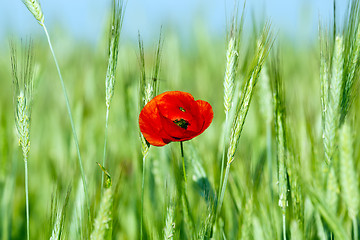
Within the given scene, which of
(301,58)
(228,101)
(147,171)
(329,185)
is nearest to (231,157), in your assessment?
(228,101)

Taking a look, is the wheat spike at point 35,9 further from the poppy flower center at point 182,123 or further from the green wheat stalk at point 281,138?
the green wheat stalk at point 281,138

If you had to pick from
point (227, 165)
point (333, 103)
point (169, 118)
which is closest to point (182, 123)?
point (169, 118)

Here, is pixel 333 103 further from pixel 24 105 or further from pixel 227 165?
pixel 24 105

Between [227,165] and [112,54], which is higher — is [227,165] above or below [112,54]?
below

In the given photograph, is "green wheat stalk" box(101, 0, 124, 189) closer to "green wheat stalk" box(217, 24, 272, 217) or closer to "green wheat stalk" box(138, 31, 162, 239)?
"green wheat stalk" box(138, 31, 162, 239)

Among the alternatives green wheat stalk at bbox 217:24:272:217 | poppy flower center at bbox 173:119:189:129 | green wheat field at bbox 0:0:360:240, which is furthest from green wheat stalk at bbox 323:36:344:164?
poppy flower center at bbox 173:119:189:129

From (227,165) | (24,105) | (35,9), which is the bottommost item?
(227,165)

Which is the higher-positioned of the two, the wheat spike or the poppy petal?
the wheat spike

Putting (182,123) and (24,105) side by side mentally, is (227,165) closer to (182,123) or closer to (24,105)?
(182,123)

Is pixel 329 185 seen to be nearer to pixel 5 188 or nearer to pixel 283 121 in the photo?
pixel 283 121
